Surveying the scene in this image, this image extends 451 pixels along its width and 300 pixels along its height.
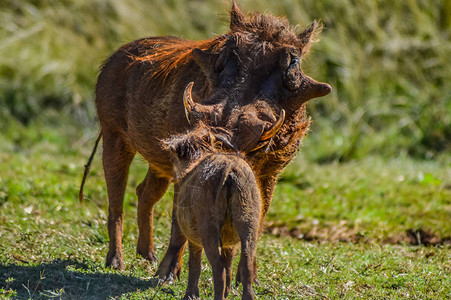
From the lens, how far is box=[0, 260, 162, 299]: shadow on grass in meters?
3.73

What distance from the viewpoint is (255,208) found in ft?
10.2

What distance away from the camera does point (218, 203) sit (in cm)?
307

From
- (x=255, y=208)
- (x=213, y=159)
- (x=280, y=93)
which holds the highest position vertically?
(x=280, y=93)

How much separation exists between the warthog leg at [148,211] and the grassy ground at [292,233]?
13cm

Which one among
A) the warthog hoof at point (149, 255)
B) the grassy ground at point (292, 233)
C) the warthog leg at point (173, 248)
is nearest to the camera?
the warthog leg at point (173, 248)

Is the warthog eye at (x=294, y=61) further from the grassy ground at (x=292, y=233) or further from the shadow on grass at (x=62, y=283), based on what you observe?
the shadow on grass at (x=62, y=283)

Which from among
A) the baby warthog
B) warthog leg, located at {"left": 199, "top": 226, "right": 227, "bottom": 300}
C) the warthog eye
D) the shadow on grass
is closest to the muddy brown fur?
the warthog eye

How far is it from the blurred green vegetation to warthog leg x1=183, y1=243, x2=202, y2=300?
527 cm

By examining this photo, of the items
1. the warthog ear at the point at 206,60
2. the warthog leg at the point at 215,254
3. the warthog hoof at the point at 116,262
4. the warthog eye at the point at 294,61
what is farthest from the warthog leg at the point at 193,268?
the warthog hoof at the point at 116,262

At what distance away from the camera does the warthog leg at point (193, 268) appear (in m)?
3.44

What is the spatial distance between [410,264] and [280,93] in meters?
1.81

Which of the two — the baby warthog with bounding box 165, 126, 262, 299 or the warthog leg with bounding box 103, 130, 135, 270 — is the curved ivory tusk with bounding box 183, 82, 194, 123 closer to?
the baby warthog with bounding box 165, 126, 262, 299

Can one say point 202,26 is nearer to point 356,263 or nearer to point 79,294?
point 356,263

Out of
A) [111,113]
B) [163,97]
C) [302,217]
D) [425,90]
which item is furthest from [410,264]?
[425,90]
